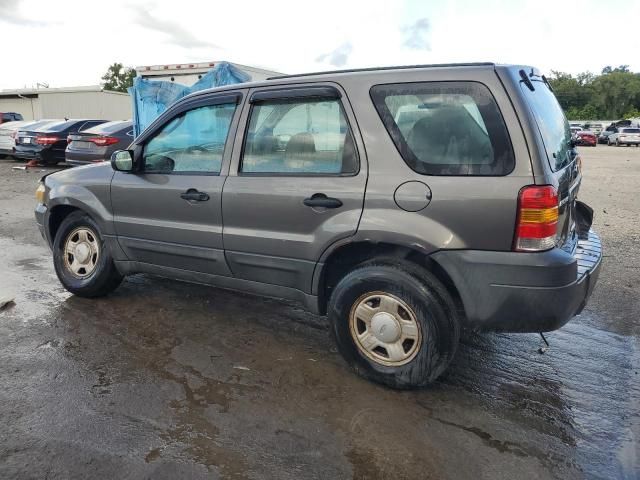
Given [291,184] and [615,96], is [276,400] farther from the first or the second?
[615,96]

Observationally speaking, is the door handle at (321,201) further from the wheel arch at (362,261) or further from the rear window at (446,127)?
the rear window at (446,127)

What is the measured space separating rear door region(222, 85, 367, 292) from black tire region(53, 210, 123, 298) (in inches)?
55.4

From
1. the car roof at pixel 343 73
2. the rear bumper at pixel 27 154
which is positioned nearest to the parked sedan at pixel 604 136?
the rear bumper at pixel 27 154

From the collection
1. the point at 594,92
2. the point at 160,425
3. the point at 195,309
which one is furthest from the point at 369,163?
the point at 594,92

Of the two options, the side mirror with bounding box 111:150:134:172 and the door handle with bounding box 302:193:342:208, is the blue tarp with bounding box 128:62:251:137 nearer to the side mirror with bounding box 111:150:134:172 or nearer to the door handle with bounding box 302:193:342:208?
the side mirror with bounding box 111:150:134:172

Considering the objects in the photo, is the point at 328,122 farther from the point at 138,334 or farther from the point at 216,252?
the point at 138,334

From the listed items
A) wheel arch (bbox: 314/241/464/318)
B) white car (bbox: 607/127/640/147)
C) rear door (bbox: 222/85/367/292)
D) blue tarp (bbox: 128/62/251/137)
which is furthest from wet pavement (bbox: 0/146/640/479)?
white car (bbox: 607/127/640/147)

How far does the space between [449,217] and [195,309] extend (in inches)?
98.4

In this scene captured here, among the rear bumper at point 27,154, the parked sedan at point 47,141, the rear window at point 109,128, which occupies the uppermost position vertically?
the rear window at point 109,128

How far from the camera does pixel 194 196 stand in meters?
3.63

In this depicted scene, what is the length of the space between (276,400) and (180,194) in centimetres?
169

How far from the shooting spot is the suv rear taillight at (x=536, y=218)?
258cm

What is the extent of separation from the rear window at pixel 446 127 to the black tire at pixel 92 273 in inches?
108

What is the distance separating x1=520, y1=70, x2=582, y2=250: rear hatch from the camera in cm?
275
